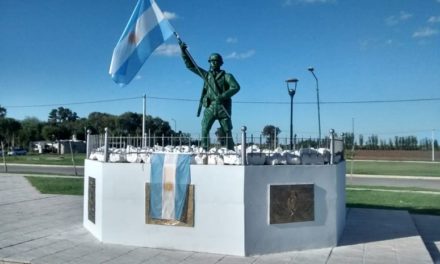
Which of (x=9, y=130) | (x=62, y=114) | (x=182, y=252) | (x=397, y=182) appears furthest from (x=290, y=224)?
(x=62, y=114)

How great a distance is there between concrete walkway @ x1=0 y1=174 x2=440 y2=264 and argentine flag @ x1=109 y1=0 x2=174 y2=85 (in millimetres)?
3389

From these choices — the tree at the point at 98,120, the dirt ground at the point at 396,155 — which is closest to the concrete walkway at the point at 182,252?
the dirt ground at the point at 396,155

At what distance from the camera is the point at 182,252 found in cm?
791

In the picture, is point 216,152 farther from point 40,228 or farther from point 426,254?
point 40,228

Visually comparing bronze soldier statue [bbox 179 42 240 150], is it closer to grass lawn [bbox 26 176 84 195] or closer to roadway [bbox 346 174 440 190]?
grass lawn [bbox 26 176 84 195]

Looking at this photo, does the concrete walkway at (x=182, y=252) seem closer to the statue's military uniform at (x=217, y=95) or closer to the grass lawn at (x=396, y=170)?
the statue's military uniform at (x=217, y=95)

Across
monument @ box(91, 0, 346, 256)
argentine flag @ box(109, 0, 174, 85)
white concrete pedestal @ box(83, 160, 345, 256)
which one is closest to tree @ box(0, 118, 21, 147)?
argentine flag @ box(109, 0, 174, 85)

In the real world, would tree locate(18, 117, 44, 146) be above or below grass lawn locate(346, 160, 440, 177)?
above

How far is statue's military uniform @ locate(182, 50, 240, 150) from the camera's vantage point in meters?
9.35

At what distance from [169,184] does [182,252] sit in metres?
1.20

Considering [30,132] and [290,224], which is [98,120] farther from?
[290,224]

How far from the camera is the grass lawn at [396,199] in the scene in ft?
46.4

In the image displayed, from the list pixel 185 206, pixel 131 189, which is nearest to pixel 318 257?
pixel 185 206

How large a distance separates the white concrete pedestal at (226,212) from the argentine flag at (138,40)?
6.59 ft
